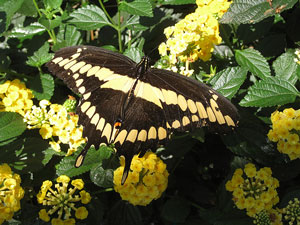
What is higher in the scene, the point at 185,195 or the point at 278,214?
the point at 278,214

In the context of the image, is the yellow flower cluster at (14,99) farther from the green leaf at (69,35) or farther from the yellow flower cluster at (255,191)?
the yellow flower cluster at (255,191)

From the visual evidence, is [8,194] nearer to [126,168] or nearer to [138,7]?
[126,168]

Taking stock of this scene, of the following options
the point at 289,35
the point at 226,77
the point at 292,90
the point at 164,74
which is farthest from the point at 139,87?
the point at 289,35

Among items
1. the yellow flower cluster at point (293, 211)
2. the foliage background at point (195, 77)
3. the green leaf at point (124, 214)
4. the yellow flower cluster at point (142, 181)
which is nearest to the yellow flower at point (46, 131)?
the foliage background at point (195, 77)

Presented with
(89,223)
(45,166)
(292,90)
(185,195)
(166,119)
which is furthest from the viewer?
(185,195)

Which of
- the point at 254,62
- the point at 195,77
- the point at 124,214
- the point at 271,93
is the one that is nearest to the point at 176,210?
the point at 124,214

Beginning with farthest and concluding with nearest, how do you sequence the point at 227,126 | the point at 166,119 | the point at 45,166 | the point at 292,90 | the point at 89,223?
1. the point at 45,166
2. the point at 89,223
3. the point at 292,90
4. the point at 166,119
5. the point at 227,126

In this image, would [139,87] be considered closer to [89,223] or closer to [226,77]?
[226,77]
